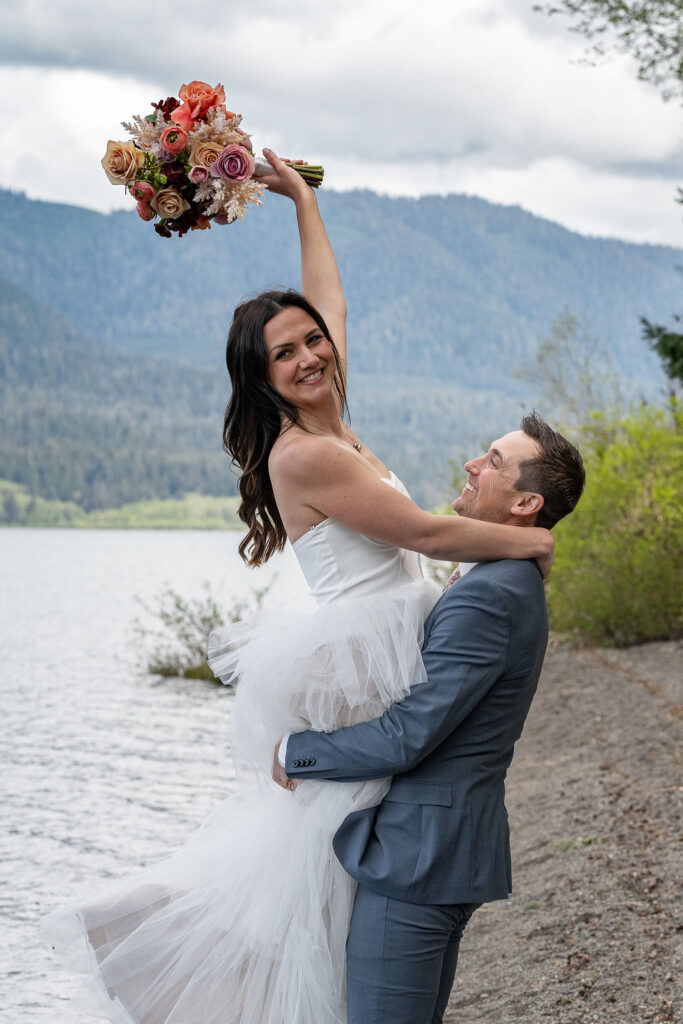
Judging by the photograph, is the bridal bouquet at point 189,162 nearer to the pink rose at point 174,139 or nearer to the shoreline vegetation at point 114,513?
the pink rose at point 174,139

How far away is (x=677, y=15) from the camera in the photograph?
14812 mm

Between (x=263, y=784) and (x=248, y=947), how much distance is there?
1.42 feet

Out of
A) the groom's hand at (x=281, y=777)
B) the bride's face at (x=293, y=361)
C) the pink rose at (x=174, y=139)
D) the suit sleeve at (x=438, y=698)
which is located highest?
the pink rose at (x=174, y=139)

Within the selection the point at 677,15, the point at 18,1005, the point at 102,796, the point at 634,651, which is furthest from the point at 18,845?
the point at 677,15

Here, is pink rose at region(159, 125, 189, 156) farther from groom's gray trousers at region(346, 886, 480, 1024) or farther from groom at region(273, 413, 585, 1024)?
groom's gray trousers at region(346, 886, 480, 1024)

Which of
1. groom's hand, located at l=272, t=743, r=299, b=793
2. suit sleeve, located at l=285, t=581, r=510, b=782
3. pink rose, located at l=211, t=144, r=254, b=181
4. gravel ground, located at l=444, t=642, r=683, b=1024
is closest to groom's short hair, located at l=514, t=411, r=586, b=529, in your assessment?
suit sleeve, located at l=285, t=581, r=510, b=782

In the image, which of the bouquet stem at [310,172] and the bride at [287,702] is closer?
the bride at [287,702]

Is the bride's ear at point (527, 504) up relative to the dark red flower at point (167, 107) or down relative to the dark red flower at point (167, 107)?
down

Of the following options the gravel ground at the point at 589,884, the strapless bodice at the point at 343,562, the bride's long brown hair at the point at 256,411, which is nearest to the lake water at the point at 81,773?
the bride's long brown hair at the point at 256,411

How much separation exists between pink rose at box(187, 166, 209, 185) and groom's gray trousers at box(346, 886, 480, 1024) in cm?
217

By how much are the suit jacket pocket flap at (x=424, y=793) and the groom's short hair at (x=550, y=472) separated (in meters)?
0.78

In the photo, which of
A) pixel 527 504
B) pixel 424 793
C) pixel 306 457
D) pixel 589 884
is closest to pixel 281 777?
pixel 424 793

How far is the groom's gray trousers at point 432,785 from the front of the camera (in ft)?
9.70

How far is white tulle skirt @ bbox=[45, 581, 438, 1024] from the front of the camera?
3.08 metres
